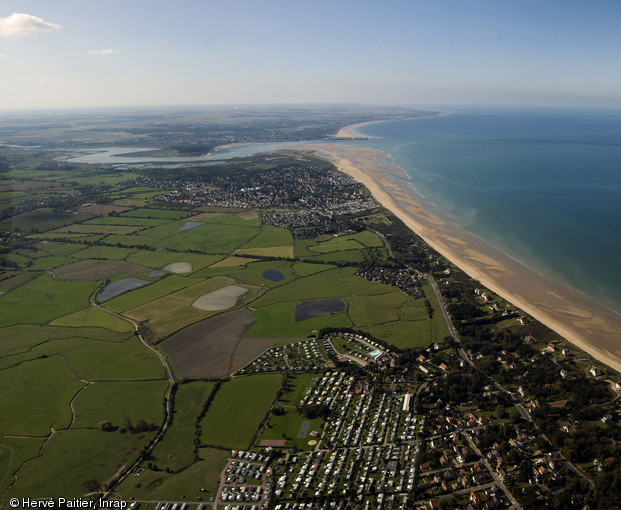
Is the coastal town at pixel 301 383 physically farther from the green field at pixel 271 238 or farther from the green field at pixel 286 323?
the green field at pixel 271 238

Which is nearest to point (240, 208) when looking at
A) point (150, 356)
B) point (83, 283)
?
point (83, 283)

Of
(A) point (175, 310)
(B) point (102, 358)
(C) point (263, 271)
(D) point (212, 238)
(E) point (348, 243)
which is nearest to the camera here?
(B) point (102, 358)

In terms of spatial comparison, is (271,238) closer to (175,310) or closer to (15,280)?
(175,310)

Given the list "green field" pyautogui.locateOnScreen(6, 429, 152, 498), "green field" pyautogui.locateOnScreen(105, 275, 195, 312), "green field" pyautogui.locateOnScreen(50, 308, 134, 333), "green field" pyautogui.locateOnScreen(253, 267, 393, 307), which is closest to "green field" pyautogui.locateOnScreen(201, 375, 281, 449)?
"green field" pyautogui.locateOnScreen(6, 429, 152, 498)

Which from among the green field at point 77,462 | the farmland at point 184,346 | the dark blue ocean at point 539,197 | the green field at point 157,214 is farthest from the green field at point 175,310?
the dark blue ocean at point 539,197

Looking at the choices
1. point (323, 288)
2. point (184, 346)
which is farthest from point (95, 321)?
point (323, 288)

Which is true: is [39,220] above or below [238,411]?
above
